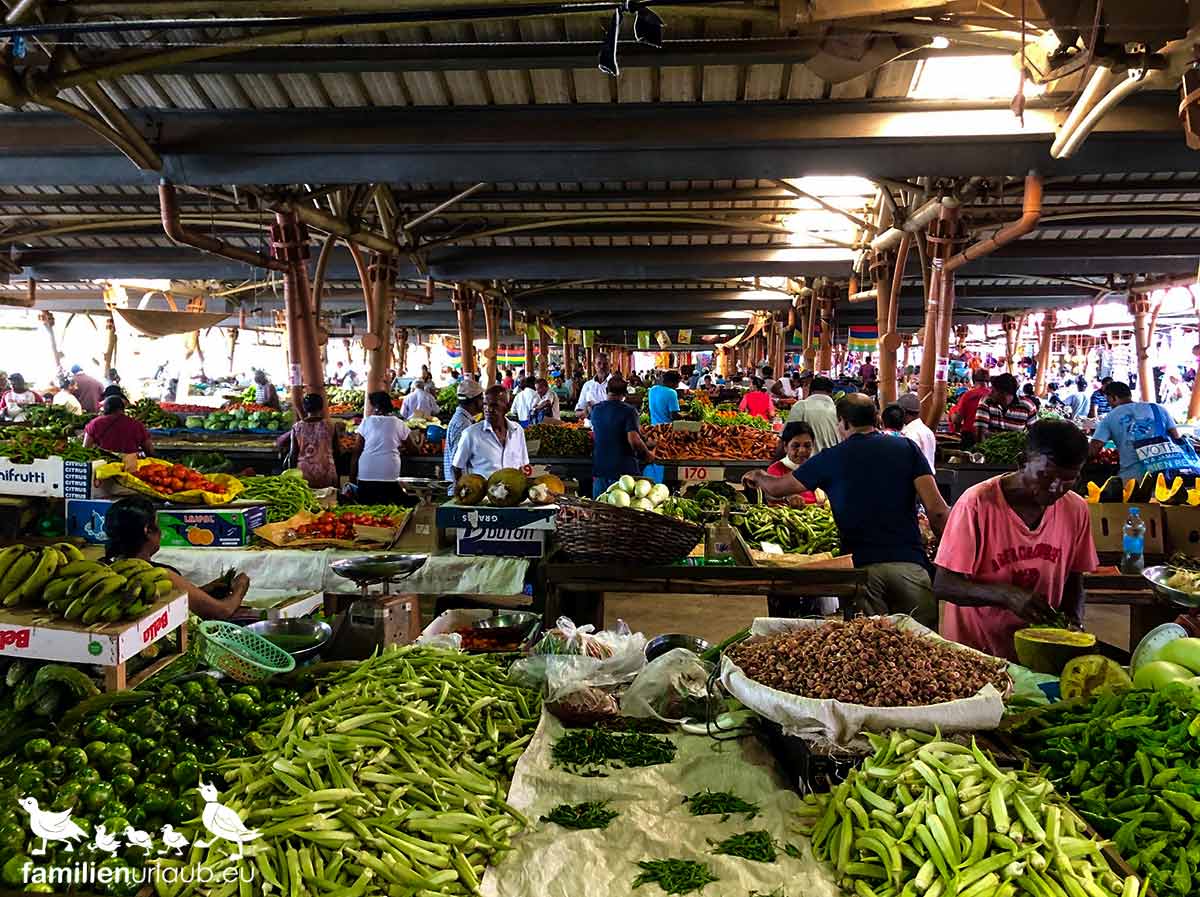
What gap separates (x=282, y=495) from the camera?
7750 mm

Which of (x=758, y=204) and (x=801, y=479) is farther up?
(x=758, y=204)

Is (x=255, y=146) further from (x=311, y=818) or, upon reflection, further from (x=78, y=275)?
(x=78, y=275)

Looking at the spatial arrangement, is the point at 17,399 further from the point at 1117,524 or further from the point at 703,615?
the point at 1117,524

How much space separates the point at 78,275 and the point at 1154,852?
18661 millimetres

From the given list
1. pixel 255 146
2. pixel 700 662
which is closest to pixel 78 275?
pixel 255 146

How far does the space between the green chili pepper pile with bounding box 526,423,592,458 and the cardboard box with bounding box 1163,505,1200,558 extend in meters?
7.59

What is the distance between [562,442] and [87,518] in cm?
705

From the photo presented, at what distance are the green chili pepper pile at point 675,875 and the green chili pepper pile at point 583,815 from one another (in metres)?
0.23

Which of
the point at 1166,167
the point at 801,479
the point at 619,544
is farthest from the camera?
the point at 1166,167

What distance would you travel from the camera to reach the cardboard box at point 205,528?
667 centimetres

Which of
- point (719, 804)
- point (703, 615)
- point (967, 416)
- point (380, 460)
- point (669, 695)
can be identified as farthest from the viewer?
point (967, 416)

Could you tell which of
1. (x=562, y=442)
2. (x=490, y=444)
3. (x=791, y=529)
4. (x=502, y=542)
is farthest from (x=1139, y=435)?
(x=502, y=542)

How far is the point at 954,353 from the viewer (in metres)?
36.3

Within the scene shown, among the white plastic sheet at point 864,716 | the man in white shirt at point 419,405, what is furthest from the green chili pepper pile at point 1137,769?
the man in white shirt at point 419,405
